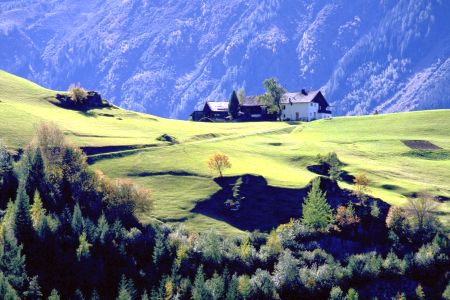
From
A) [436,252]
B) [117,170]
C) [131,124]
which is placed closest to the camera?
[436,252]

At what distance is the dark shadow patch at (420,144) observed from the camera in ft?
545

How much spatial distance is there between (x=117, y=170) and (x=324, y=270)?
1700 inches

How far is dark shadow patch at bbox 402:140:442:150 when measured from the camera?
16625 cm

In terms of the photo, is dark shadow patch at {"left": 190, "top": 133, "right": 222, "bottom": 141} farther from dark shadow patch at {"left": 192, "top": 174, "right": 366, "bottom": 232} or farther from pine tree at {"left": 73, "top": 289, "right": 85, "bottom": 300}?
pine tree at {"left": 73, "top": 289, "right": 85, "bottom": 300}

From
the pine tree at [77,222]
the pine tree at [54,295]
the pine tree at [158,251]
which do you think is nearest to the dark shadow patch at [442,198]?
the pine tree at [158,251]

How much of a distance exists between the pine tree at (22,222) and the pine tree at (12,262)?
2311mm

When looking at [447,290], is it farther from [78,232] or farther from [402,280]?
[78,232]

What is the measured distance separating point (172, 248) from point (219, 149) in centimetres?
4689

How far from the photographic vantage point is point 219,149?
148m

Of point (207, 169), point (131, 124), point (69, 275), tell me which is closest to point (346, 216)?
point (207, 169)

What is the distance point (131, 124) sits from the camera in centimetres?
17062

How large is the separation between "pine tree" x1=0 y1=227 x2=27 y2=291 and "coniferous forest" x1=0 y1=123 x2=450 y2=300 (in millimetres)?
132

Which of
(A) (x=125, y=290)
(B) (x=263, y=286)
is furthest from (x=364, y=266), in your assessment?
(A) (x=125, y=290)

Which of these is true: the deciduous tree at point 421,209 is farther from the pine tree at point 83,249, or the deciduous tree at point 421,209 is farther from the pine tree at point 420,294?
the pine tree at point 83,249
